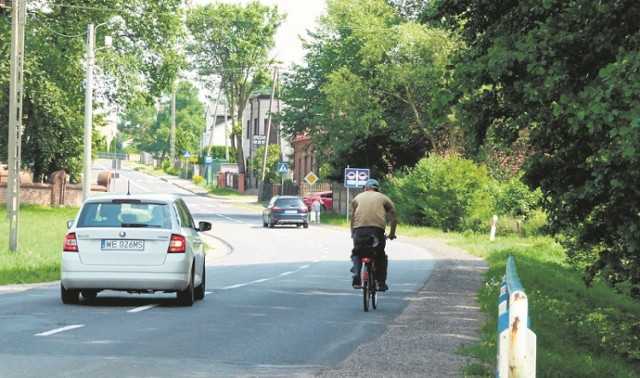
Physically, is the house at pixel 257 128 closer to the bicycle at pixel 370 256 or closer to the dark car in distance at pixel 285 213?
the dark car in distance at pixel 285 213

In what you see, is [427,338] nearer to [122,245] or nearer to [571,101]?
[571,101]

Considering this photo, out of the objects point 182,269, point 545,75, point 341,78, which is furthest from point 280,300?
point 341,78

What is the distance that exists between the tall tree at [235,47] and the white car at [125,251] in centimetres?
7469

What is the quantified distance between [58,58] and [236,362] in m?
44.7

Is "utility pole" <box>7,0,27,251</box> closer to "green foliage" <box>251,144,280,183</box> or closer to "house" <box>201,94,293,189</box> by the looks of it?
"green foliage" <box>251,144,280,183</box>

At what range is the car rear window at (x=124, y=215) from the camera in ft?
56.0

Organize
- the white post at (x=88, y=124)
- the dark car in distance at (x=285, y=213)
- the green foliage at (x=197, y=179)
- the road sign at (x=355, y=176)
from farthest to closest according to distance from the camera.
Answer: the green foliage at (x=197, y=179), the road sign at (x=355, y=176), the dark car in distance at (x=285, y=213), the white post at (x=88, y=124)

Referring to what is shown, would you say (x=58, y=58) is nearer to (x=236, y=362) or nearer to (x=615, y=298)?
(x=615, y=298)

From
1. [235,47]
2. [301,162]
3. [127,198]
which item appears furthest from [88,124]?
[301,162]

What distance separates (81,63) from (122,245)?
41601 mm

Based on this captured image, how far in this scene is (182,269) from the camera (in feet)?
55.4

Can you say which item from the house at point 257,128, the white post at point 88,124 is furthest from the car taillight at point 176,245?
the house at point 257,128

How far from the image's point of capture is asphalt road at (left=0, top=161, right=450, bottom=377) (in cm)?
1064

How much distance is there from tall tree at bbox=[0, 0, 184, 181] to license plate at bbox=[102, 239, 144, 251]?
37563 millimetres
